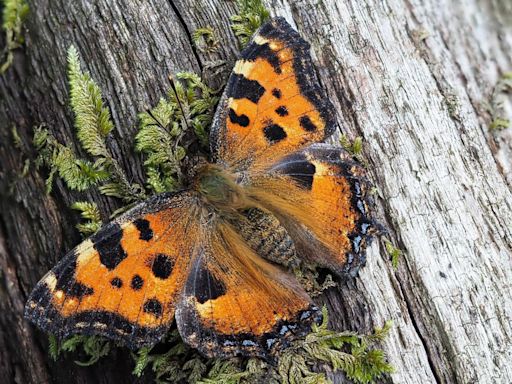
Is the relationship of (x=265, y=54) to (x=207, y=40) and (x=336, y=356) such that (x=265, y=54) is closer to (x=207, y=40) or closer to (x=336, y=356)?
(x=207, y=40)

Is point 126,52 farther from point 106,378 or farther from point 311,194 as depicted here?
point 106,378

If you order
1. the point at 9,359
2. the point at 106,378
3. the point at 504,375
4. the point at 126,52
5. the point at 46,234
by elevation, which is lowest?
the point at 504,375

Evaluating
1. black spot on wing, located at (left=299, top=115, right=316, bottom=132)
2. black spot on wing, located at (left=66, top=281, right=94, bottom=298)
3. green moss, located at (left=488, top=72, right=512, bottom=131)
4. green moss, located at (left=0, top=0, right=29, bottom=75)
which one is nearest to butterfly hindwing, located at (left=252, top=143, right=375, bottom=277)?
black spot on wing, located at (left=299, top=115, right=316, bottom=132)

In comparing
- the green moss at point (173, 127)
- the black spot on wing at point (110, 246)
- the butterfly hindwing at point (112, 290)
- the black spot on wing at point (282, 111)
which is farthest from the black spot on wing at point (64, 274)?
the black spot on wing at point (282, 111)

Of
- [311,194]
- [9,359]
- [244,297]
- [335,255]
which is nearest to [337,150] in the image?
[311,194]

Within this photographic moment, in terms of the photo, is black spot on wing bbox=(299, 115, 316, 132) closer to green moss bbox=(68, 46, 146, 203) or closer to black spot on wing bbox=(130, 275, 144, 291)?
green moss bbox=(68, 46, 146, 203)

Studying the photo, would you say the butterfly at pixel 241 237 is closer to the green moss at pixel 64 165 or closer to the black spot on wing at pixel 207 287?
the black spot on wing at pixel 207 287

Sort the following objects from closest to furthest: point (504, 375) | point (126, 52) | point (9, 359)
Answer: point (504, 375)
point (126, 52)
point (9, 359)
